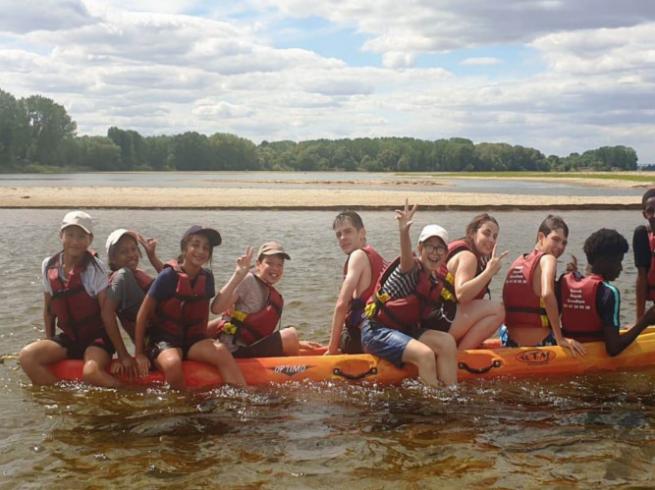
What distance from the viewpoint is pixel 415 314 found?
584cm

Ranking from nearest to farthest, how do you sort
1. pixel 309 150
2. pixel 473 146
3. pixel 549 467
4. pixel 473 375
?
pixel 549 467, pixel 473 375, pixel 473 146, pixel 309 150

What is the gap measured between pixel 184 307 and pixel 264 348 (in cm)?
88

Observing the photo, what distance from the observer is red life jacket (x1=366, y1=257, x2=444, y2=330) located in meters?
5.77

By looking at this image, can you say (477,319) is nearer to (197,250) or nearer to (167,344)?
(197,250)

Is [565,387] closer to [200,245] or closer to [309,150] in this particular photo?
[200,245]

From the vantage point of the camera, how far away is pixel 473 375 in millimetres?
6113

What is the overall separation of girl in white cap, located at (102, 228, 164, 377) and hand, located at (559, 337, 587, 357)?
139 inches

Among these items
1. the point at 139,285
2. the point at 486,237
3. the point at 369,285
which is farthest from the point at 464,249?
the point at 139,285

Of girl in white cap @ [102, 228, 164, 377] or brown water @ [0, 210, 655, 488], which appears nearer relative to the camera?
brown water @ [0, 210, 655, 488]

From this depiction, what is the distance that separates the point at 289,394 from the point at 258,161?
4790 inches

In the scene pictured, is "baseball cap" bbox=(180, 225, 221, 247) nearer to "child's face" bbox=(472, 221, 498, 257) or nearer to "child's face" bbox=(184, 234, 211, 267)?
"child's face" bbox=(184, 234, 211, 267)

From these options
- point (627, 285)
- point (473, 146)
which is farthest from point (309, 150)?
point (627, 285)

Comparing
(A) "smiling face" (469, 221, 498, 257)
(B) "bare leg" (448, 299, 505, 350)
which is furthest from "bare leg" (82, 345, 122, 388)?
(A) "smiling face" (469, 221, 498, 257)

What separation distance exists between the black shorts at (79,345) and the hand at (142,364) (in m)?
0.36
